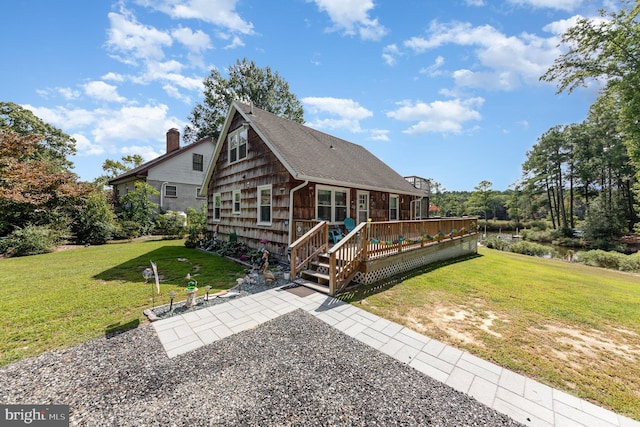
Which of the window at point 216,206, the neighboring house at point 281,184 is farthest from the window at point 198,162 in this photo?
the window at point 216,206

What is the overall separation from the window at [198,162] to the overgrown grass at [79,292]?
11.4 m

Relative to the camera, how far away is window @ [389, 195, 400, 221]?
481 inches

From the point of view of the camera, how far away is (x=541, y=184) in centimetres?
3412

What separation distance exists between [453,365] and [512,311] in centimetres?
298

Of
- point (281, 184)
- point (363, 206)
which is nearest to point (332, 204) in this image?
point (363, 206)

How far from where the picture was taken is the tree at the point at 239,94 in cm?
2602

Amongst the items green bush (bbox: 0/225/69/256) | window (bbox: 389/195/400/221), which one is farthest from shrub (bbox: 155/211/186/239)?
window (bbox: 389/195/400/221)

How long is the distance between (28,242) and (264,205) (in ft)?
36.0

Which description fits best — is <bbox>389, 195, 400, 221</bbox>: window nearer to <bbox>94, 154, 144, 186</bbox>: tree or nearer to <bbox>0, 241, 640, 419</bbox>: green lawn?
<bbox>0, 241, 640, 419</bbox>: green lawn

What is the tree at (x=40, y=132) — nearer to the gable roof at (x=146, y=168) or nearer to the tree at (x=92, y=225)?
the gable roof at (x=146, y=168)

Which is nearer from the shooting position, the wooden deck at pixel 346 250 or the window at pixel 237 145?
the wooden deck at pixel 346 250

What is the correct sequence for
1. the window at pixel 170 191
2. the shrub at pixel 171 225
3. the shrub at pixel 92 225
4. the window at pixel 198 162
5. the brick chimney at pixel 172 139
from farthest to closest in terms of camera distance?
the brick chimney at pixel 172 139 < the window at pixel 198 162 < the window at pixel 170 191 < the shrub at pixel 171 225 < the shrub at pixel 92 225

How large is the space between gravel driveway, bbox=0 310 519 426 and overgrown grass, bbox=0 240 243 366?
653 millimetres

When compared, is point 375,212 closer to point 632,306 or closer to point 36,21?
point 632,306
